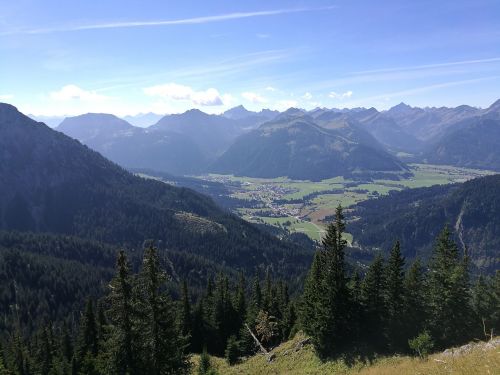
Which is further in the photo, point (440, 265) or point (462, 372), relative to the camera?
point (440, 265)

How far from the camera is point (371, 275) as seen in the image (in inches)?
2207

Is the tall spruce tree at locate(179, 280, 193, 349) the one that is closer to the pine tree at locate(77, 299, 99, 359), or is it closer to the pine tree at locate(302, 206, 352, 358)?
the pine tree at locate(77, 299, 99, 359)

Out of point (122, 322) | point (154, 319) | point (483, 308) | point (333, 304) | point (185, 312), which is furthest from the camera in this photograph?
point (185, 312)

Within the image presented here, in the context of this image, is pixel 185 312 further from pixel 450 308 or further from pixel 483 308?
pixel 483 308

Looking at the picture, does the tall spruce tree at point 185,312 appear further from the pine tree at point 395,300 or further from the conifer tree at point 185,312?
the pine tree at point 395,300

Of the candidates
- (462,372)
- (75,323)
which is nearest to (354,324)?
(462,372)

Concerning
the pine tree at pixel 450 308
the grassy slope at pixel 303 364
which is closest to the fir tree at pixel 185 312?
the grassy slope at pixel 303 364

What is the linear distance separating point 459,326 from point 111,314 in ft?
132

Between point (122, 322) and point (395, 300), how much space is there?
117ft

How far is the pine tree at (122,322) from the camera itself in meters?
33.8

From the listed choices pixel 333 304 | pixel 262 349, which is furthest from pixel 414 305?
pixel 262 349

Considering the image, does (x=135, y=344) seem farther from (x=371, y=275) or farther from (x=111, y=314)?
(x=371, y=275)

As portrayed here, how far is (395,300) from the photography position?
178ft

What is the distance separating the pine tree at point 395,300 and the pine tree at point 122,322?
31.7 metres
